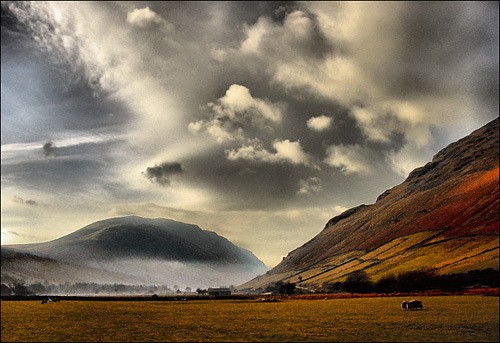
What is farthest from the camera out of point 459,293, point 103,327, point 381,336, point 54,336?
point 459,293

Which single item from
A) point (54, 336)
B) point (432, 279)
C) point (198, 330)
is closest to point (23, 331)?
point (54, 336)

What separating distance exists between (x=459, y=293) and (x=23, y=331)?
123852mm

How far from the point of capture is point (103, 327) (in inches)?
2484

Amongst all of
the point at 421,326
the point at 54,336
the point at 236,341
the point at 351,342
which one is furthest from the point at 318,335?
the point at 54,336

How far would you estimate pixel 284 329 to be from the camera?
5884cm

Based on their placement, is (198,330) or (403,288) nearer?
(198,330)

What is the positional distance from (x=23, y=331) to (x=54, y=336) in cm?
725

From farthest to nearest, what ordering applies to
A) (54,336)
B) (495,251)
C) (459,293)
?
1. (495,251)
2. (459,293)
3. (54,336)

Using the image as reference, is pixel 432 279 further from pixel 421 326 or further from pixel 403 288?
pixel 421 326

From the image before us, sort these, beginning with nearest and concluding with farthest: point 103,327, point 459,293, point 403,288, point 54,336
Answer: point 54,336, point 103,327, point 459,293, point 403,288

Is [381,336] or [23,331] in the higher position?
[23,331]

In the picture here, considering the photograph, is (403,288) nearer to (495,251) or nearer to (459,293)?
(495,251)

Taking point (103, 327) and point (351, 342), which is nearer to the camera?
point (351, 342)

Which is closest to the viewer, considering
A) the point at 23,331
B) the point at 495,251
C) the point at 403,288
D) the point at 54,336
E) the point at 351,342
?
the point at 351,342
